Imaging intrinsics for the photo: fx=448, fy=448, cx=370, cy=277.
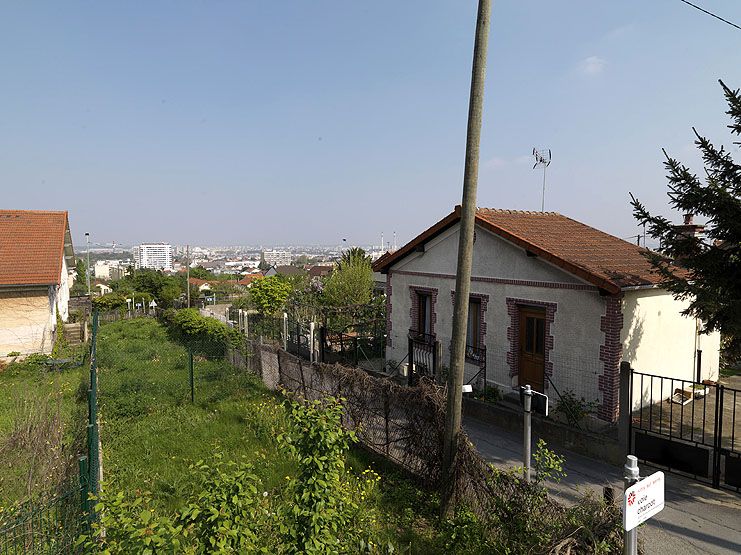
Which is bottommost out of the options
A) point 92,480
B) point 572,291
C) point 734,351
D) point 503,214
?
point 92,480

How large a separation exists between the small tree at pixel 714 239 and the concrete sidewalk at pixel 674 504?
2721 millimetres

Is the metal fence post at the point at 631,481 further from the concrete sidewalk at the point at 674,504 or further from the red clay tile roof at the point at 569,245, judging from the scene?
the red clay tile roof at the point at 569,245

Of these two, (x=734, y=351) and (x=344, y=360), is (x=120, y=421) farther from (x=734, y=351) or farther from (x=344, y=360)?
(x=734, y=351)

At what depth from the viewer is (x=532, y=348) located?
1173 cm

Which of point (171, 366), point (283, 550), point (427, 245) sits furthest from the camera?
point (171, 366)

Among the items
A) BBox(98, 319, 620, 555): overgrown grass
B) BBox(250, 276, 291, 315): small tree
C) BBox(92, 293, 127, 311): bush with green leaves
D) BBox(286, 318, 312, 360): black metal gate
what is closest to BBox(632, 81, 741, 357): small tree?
BBox(98, 319, 620, 555): overgrown grass

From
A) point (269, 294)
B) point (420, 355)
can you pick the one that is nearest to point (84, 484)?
point (420, 355)

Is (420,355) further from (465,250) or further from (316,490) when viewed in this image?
(316,490)

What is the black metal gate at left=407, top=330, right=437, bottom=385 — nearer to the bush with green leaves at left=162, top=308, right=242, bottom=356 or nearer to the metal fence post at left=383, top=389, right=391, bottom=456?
the metal fence post at left=383, top=389, right=391, bottom=456

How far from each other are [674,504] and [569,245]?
647cm

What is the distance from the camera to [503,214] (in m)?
13.7

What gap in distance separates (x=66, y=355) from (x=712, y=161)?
22.6 m

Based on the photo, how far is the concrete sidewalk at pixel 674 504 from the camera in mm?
6090

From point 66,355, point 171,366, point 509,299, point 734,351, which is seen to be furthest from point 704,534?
point 66,355
